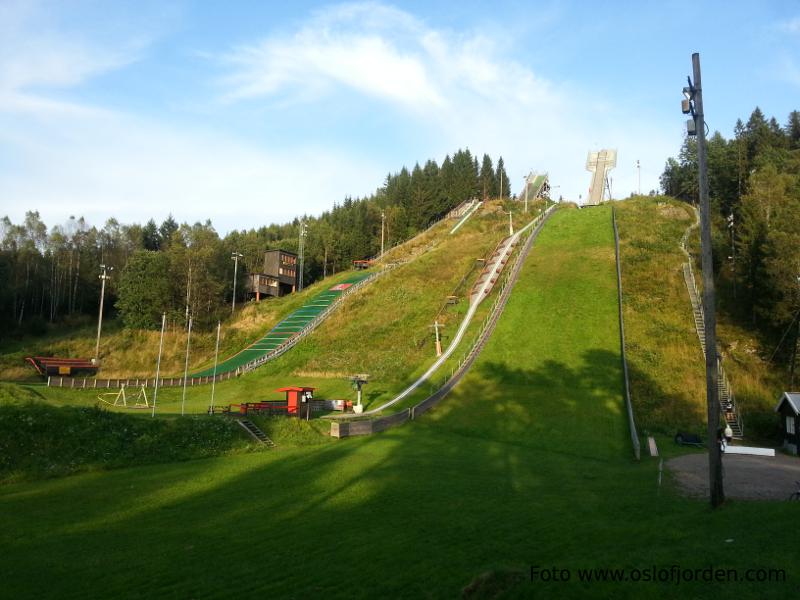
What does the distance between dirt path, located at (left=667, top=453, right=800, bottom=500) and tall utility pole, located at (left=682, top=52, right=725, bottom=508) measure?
14.5 ft

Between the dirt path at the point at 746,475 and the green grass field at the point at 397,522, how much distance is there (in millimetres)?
1092

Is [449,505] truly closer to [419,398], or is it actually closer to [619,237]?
[419,398]

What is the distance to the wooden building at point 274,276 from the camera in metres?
86.5

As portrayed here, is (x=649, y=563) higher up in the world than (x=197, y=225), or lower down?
lower down

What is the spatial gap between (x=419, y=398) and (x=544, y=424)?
8446 mm

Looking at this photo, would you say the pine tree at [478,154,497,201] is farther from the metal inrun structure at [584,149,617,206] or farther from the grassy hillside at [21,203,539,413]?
the grassy hillside at [21,203,539,413]

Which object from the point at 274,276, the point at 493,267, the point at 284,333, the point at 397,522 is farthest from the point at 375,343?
the point at 274,276

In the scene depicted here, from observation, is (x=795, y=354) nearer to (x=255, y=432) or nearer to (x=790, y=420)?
(x=790, y=420)

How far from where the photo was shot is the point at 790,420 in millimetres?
27891

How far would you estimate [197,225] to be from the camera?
111188 mm

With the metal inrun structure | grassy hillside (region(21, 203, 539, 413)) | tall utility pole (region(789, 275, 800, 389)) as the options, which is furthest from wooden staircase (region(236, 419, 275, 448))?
the metal inrun structure

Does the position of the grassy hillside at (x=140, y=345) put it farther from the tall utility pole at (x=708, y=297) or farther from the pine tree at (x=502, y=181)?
the pine tree at (x=502, y=181)

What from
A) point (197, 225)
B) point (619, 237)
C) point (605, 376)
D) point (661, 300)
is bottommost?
point (605, 376)

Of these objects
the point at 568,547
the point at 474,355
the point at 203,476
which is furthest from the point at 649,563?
the point at 474,355
